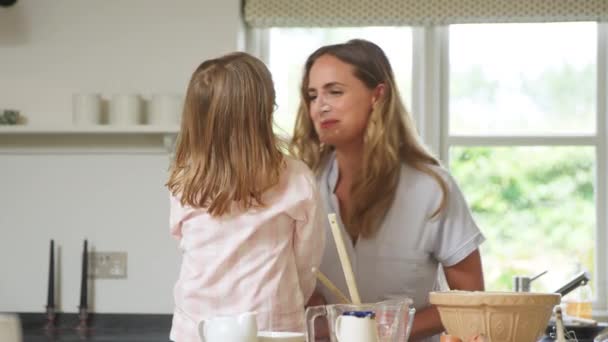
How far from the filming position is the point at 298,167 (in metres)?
1.91

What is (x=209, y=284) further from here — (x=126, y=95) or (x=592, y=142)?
(x=592, y=142)

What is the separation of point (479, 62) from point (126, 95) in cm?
156

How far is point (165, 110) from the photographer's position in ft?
12.6

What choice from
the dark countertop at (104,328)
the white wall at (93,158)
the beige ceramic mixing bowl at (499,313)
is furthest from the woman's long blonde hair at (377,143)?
the white wall at (93,158)

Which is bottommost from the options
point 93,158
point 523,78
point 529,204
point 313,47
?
point 529,204

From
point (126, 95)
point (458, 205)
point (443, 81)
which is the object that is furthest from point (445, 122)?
point (458, 205)

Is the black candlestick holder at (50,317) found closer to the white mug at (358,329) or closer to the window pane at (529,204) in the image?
the window pane at (529,204)

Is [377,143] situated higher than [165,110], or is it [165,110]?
[165,110]

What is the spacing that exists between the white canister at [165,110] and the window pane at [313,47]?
53 centimetres

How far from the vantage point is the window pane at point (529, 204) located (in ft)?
13.6

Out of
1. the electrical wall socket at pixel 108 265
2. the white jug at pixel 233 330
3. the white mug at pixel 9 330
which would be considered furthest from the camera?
the electrical wall socket at pixel 108 265

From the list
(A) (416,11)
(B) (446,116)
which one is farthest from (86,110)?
(B) (446,116)

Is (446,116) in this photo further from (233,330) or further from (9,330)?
(9,330)

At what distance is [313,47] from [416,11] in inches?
19.6
